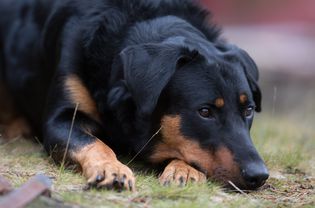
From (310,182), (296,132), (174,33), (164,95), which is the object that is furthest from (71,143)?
(296,132)

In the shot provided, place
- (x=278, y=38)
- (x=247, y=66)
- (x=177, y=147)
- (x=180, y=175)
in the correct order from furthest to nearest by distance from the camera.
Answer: (x=278, y=38) < (x=247, y=66) < (x=177, y=147) < (x=180, y=175)

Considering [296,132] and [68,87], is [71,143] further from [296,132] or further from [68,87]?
[296,132]

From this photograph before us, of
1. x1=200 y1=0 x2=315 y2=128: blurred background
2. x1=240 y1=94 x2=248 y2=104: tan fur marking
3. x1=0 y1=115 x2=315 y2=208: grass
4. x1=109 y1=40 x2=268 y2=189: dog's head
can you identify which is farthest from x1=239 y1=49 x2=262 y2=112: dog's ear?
x1=200 y1=0 x2=315 y2=128: blurred background

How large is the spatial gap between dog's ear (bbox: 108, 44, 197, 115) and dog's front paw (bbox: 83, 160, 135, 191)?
0.40 metres

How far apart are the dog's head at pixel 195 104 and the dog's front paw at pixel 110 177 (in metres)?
0.40

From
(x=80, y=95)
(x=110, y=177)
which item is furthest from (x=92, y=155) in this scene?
(x=80, y=95)

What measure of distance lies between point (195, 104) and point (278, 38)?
808 centimetres

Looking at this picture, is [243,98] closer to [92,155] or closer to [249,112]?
[249,112]

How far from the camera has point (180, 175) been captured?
4258mm

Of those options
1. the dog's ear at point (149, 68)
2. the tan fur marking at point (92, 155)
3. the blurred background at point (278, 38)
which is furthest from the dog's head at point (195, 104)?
the blurred background at point (278, 38)

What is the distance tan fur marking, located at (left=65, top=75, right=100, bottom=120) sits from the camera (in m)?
4.88

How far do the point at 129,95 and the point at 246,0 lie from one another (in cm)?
840

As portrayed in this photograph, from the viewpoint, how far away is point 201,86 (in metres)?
4.41

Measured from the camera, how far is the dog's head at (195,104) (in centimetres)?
423
